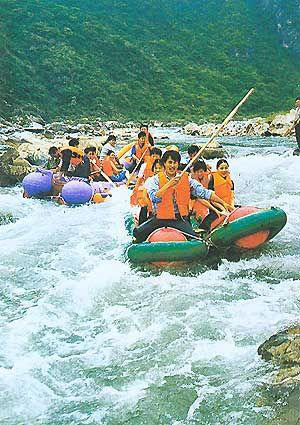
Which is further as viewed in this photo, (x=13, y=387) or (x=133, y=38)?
(x=133, y=38)

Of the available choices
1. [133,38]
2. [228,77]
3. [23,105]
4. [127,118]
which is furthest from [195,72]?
[23,105]

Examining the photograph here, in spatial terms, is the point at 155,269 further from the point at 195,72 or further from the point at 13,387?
the point at 195,72

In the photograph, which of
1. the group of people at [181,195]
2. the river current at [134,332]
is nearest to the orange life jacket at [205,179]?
the group of people at [181,195]

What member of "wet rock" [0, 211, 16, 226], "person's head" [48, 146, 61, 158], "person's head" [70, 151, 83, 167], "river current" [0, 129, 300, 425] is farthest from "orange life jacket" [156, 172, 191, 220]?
"person's head" [48, 146, 61, 158]

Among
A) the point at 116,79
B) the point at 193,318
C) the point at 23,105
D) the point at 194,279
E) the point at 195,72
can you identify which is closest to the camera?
the point at 193,318

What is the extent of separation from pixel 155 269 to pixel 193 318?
113 cm

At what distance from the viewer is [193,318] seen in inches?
179

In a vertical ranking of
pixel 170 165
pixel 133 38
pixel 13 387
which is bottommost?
pixel 13 387

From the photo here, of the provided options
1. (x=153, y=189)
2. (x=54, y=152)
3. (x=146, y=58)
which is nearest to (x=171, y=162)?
(x=153, y=189)

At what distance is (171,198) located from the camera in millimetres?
5941

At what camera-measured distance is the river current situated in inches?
133

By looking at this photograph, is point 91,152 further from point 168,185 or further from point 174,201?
point 168,185

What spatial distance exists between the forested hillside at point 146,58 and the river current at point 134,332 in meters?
28.6

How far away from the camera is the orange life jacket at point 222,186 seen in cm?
661
